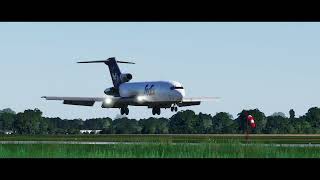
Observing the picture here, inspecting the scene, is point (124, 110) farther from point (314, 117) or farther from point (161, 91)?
point (314, 117)

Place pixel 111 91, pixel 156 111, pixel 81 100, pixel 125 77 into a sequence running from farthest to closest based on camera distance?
1. pixel 125 77
2. pixel 111 91
3. pixel 81 100
4. pixel 156 111

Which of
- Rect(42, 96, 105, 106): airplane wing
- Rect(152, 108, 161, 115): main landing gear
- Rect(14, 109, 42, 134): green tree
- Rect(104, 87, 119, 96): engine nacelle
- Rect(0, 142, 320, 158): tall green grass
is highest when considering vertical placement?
Rect(104, 87, 119, 96): engine nacelle

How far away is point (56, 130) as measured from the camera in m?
96.3

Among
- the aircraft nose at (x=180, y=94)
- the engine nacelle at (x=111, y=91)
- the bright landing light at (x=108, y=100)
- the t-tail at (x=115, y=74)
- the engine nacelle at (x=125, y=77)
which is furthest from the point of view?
the t-tail at (x=115, y=74)

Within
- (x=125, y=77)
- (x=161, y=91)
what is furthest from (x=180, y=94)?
(x=125, y=77)

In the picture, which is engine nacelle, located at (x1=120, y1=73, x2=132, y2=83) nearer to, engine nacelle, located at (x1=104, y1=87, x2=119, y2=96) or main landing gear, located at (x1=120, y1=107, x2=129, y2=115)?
engine nacelle, located at (x1=104, y1=87, x2=119, y2=96)

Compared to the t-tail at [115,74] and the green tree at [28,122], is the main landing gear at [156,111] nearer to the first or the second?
the green tree at [28,122]

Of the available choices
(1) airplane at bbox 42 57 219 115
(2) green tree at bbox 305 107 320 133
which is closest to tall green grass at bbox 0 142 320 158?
(1) airplane at bbox 42 57 219 115

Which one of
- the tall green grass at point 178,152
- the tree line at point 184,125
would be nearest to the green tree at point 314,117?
the tree line at point 184,125

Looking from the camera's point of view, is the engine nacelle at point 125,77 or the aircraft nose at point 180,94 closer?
the aircraft nose at point 180,94
